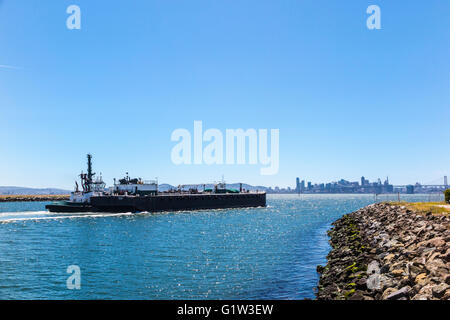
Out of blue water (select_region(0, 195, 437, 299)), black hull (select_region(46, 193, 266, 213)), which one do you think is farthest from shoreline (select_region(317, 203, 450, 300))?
black hull (select_region(46, 193, 266, 213))

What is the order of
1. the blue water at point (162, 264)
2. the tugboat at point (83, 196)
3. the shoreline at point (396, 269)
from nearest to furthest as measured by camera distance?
1. the shoreline at point (396, 269)
2. the blue water at point (162, 264)
3. the tugboat at point (83, 196)

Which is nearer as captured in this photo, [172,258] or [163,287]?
[163,287]

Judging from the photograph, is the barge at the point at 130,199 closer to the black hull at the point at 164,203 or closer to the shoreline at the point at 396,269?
the black hull at the point at 164,203

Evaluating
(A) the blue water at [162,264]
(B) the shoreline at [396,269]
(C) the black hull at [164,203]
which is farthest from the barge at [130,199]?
(B) the shoreline at [396,269]

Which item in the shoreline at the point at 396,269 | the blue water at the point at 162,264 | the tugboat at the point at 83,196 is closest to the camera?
the shoreline at the point at 396,269

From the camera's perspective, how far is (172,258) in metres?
31.9

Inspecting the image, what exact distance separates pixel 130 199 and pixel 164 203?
1189 cm

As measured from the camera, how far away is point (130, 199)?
303ft

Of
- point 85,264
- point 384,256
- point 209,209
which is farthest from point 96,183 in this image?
point 384,256

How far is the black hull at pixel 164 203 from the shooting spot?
86.7 meters

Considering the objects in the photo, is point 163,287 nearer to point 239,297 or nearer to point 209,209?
point 239,297

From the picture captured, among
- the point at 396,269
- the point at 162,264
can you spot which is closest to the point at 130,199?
the point at 162,264
